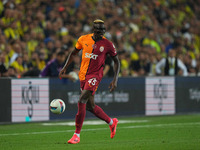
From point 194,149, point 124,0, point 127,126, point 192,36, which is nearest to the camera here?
point 194,149

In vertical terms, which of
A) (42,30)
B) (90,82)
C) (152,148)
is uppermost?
(42,30)

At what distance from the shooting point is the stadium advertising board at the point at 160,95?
16.9 metres

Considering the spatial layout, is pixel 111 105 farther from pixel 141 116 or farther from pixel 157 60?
pixel 157 60

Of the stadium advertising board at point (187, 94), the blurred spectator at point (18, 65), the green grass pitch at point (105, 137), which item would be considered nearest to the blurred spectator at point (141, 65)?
the stadium advertising board at point (187, 94)

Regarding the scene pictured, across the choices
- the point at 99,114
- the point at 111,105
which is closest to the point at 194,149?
the point at 99,114

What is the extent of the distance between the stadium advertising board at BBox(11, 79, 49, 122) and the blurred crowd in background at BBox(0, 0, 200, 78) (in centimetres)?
68

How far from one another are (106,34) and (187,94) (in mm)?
3844

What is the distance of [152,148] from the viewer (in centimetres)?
842

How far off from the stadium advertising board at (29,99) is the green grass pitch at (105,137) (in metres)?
1.39

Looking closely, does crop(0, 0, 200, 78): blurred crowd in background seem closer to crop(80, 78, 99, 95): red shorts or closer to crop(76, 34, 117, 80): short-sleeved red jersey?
crop(76, 34, 117, 80): short-sleeved red jersey

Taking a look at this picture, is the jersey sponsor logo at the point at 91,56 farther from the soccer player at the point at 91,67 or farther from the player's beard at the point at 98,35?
the player's beard at the point at 98,35

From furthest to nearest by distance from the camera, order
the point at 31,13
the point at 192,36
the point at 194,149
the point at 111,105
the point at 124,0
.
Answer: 1. the point at 192,36
2. the point at 124,0
3. the point at 31,13
4. the point at 111,105
5. the point at 194,149

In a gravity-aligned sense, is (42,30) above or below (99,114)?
above

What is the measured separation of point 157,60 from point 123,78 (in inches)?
131
